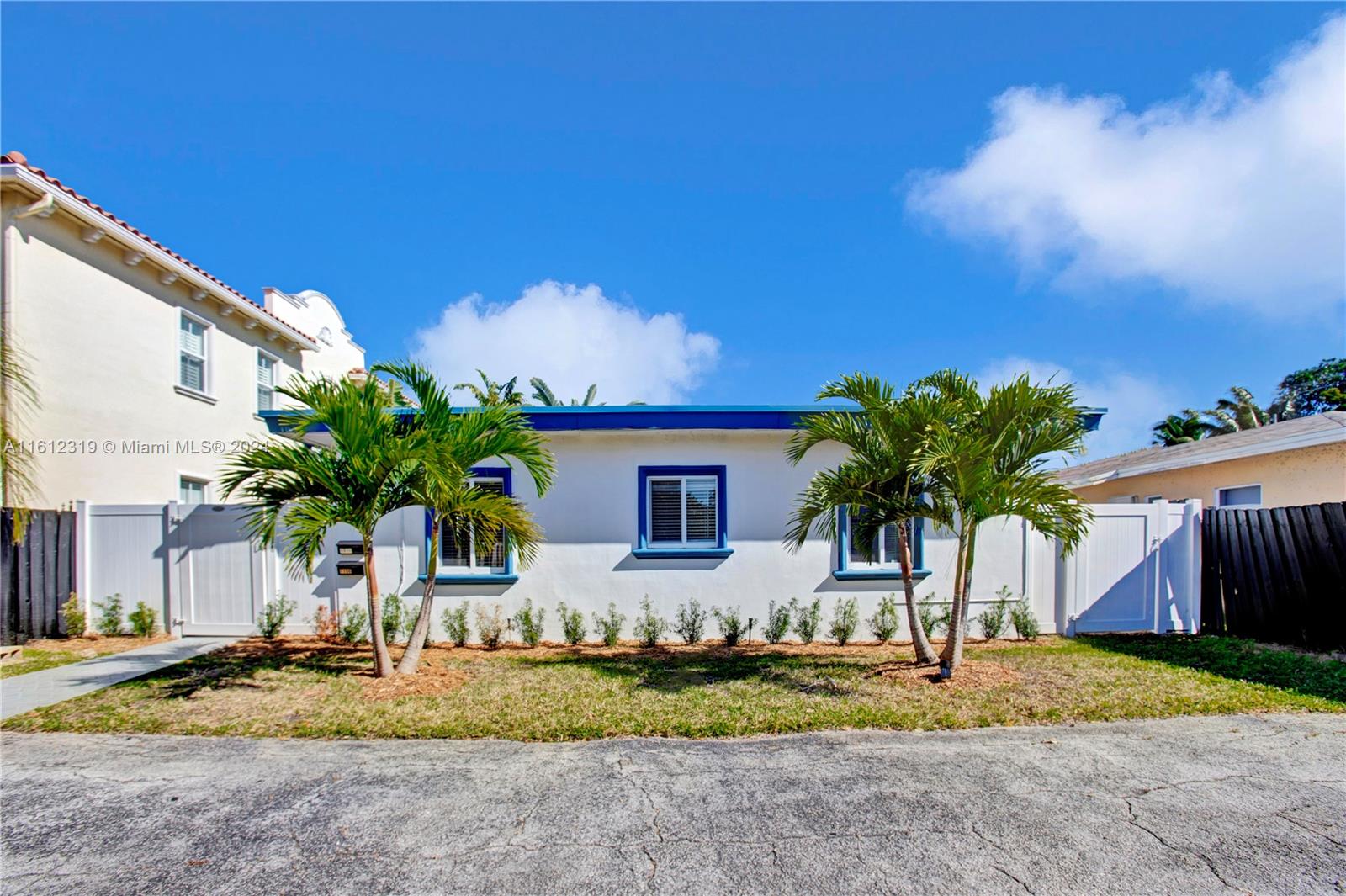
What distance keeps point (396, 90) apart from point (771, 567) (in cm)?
888

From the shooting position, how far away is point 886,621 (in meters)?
9.17

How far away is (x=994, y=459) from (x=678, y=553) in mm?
4360

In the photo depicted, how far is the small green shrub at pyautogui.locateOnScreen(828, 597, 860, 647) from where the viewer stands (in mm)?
9039

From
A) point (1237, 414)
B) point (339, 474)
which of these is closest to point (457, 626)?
point (339, 474)

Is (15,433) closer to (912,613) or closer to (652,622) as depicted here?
(652,622)

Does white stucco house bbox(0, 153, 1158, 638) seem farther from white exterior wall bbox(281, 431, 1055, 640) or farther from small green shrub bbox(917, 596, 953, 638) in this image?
small green shrub bbox(917, 596, 953, 638)

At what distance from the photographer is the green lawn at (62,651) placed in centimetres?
770

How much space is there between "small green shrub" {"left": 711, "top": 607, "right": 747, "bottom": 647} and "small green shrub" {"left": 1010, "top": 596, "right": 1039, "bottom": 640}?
13.1 ft

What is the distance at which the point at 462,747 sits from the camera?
5082mm

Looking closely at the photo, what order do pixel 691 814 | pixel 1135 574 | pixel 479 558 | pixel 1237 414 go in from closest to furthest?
pixel 691 814
pixel 479 558
pixel 1135 574
pixel 1237 414

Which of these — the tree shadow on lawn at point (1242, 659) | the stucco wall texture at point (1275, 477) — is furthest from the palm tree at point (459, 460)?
the stucco wall texture at point (1275, 477)

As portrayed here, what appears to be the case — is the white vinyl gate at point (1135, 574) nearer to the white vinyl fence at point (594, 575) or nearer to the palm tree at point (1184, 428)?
the white vinyl fence at point (594, 575)

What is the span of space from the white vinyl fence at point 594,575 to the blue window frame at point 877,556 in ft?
0.49

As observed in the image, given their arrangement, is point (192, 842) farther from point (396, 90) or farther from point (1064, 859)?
point (396, 90)
